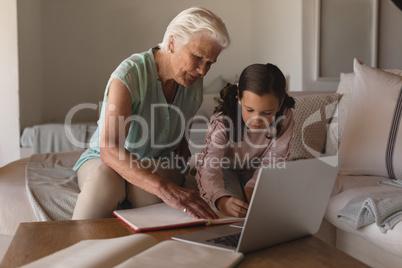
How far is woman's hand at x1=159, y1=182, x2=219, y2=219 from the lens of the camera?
3.53ft

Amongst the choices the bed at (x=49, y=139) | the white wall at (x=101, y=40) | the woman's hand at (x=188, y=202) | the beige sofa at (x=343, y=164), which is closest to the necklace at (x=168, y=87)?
the beige sofa at (x=343, y=164)

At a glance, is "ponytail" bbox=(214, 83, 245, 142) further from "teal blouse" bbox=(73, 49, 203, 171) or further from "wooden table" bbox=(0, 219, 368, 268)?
"wooden table" bbox=(0, 219, 368, 268)

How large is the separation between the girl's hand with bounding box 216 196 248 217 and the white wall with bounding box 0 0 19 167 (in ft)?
8.66

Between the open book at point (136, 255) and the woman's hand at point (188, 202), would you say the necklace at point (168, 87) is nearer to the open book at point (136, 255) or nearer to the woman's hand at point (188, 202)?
the woman's hand at point (188, 202)

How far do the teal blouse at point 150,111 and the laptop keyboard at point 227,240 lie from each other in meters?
0.60

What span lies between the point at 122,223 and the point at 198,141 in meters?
2.18

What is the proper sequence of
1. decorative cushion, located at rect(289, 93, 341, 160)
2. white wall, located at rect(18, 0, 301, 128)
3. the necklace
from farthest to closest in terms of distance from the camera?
white wall, located at rect(18, 0, 301, 128) < decorative cushion, located at rect(289, 93, 341, 160) < the necklace

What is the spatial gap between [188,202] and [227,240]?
23cm

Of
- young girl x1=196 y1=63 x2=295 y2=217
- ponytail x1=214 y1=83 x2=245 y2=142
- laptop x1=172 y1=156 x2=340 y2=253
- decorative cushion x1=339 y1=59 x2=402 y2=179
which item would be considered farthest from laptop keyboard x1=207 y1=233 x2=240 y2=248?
decorative cushion x1=339 y1=59 x2=402 y2=179

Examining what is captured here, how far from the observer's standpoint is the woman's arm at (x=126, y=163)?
1.11 m

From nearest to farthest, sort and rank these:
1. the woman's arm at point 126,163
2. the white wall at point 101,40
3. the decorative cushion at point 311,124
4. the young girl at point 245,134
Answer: the woman's arm at point 126,163, the young girl at point 245,134, the decorative cushion at point 311,124, the white wall at point 101,40

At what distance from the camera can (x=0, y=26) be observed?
332cm

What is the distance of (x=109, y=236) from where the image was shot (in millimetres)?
933

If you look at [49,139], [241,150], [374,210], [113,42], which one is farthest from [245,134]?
[113,42]
